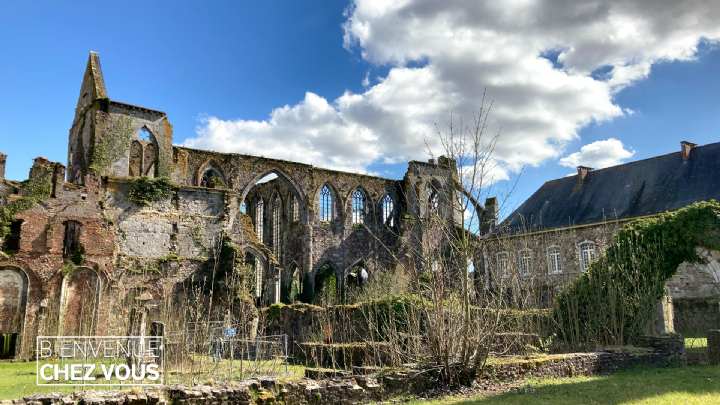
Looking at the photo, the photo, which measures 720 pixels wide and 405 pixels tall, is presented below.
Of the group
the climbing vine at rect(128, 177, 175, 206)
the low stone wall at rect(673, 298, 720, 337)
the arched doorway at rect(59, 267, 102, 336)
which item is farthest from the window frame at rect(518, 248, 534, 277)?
the arched doorway at rect(59, 267, 102, 336)

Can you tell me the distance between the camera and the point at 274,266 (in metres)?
26.1

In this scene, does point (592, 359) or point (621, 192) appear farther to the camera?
point (621, 192)

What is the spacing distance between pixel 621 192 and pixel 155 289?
2293cm

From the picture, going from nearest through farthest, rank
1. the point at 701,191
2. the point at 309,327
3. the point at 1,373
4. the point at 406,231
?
the point at 1,373
the point at 309,327
the point at 701,191
the point at 406,231

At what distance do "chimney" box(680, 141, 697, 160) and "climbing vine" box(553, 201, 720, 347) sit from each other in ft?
47.8

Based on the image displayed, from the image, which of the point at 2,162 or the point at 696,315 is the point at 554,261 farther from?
the point at 2,162

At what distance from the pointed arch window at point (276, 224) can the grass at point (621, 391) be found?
22.3m

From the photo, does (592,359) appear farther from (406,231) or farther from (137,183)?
(406,231)

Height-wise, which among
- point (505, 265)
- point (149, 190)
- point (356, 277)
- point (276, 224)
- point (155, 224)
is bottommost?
point (505, 265)

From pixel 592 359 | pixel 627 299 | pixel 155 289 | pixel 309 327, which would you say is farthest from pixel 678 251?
pixel 155 289

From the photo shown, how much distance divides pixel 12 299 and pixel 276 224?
1589 cm

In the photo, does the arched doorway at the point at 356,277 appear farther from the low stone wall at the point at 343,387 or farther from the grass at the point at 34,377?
the low stone wall at the point at 343,387

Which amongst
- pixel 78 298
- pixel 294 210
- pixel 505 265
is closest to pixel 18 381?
pixel 78 298

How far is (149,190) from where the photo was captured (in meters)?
22.0
